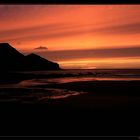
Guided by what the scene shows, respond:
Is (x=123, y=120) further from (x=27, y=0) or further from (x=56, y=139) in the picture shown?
(x=27, y=0)

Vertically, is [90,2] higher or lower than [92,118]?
higher

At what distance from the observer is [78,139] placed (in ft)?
8.38

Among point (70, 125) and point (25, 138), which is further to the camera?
point (70, 125)

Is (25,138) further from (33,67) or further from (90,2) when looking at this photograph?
(33,67)

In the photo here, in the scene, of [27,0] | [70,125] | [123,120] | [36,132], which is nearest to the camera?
[27,0]

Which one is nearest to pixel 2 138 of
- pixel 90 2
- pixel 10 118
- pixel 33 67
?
pixel 90 2

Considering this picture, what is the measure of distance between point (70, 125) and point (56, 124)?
0.21 meters

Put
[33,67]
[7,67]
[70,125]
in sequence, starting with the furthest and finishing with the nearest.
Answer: [33,67] < [7,67] < [70,125]

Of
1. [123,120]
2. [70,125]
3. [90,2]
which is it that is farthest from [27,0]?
[123,120]

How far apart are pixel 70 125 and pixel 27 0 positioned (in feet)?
6.43

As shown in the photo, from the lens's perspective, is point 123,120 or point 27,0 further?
point 123,120

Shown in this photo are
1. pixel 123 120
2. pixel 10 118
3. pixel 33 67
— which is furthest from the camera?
pixel 33 67

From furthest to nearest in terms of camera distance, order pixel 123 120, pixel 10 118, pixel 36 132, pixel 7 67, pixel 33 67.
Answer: pixel 33 67, pixel 7 67, pixel 10 118, pixel 123 120, pixel 36 132

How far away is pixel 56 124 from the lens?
3824mm
